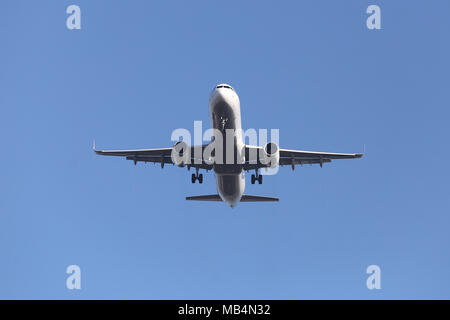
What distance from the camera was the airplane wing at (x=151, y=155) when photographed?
A: 42987mm

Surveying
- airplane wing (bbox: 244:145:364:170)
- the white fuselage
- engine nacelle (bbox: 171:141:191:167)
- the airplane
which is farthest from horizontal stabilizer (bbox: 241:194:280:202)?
engine nacelle (bbox: 171:141:191:167)

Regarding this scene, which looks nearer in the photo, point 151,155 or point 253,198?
point 151,155

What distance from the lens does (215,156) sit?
39.7 metres

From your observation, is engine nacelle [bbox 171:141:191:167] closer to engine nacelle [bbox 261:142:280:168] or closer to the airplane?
the airplane

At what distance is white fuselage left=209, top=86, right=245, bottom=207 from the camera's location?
37656mm

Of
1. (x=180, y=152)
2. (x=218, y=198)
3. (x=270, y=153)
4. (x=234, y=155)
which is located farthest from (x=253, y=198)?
Answer: (x=180, y=152)

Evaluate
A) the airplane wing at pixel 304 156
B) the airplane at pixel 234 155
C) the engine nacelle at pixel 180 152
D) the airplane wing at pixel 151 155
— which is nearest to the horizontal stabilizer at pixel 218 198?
the airplane at pixel 234 155

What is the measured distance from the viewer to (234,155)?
39.2 metres

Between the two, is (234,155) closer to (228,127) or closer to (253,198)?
(228,127)

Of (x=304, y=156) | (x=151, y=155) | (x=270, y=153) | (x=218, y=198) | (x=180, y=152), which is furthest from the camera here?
(x=218, y=198)

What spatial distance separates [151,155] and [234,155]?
834 cm

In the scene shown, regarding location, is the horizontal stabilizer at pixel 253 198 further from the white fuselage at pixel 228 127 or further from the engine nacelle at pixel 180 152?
the engine nacelle at pixel 180 152
